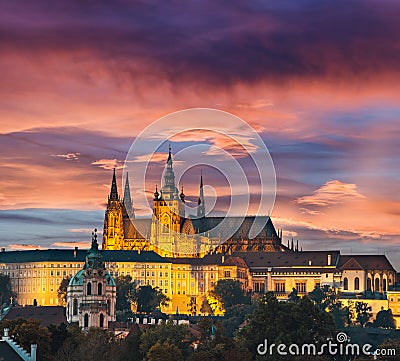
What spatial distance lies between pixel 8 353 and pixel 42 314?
63.1m

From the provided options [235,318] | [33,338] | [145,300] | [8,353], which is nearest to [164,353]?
[33,338]

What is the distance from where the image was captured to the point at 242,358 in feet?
296

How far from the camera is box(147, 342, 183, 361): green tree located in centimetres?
9150

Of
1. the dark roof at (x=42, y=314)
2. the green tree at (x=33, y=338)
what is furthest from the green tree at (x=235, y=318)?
the green tree at (x=33, y=338)

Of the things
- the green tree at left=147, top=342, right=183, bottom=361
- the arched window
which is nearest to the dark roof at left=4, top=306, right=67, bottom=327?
the arched window

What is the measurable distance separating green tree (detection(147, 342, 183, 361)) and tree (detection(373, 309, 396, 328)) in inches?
3773

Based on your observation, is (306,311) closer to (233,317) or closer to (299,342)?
(299,342)

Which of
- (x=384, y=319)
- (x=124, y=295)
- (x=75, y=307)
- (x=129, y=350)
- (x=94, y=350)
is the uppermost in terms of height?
(x=124, y=295)

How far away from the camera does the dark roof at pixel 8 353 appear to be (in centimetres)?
7905

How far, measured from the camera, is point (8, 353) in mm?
79938

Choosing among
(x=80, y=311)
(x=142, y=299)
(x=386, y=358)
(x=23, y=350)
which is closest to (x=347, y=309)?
(x=142, y=299)

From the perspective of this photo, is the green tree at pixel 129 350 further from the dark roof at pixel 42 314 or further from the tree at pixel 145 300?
the tree at pixel 145 300

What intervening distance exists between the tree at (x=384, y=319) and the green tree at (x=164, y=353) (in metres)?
95.8

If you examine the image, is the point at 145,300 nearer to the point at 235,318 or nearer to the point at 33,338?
the point at 235,318
